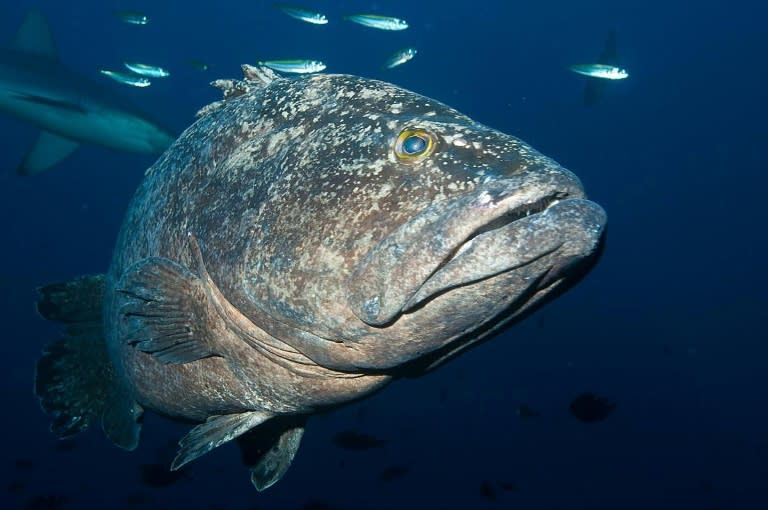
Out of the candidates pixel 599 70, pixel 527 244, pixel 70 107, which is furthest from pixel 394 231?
pixel 70 107

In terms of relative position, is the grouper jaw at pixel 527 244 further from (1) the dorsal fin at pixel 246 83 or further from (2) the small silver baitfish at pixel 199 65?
(2) the small silver baitfish at pixel 199 65

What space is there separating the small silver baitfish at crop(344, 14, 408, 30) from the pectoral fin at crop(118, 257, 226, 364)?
9.68 metres

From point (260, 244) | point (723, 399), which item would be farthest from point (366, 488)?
point (723, 399)

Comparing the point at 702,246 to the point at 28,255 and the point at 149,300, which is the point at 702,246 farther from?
the point at 28,255

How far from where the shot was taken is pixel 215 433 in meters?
2.83

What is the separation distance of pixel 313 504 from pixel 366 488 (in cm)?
1089

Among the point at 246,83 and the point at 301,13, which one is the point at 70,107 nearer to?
the point at 301,13

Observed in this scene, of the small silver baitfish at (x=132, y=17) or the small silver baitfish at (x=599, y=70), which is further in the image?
the small silver baitfish at (x=132, y=17)

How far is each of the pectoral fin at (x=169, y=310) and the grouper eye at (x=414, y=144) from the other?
1.23m

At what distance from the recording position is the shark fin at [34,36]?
13242 mm

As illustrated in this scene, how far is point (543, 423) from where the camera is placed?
24.6 m

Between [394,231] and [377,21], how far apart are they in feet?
34.1

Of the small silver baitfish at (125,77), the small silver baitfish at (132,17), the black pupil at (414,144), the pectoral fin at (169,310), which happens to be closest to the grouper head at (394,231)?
the black pupil at (414,144)

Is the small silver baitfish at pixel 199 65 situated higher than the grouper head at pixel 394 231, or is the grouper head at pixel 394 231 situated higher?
the grouper head at pixel 394 231
